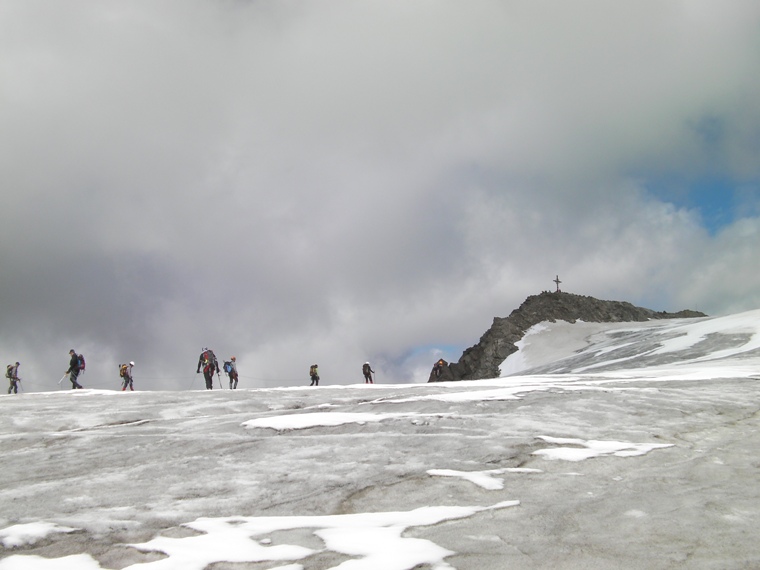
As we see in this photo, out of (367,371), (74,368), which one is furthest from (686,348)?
(74,368)

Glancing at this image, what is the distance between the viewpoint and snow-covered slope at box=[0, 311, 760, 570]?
607 cm

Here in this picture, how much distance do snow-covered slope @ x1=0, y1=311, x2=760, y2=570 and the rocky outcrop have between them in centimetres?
5209

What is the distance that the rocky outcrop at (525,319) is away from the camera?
68875mm

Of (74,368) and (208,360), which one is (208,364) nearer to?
(208,360)

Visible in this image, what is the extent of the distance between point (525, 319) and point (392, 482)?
2755 inches

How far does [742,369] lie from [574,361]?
21.8 m

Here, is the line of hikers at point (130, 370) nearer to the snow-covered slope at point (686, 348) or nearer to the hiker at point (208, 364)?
the hiker at point (208, 364)

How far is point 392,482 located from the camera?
28.1 ft

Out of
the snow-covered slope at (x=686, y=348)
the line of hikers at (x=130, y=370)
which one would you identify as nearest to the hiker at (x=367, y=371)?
the line of hikers at (x=130, y=370)

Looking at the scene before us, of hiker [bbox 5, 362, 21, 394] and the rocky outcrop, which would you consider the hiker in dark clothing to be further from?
the rocky outcrop

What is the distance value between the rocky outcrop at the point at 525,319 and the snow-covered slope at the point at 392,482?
52.1m

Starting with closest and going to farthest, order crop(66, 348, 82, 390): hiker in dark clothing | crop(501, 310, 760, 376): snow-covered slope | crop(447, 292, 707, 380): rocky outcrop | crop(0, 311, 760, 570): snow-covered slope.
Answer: crop(0, 311, 760, 570): snow-covered slope → crop(501, 310, 760, 376): snow-covered slope → crop(66, 348, 82, 390): hiker in dark clothing → crop(447, 292, 707, 380): rocky outcrop

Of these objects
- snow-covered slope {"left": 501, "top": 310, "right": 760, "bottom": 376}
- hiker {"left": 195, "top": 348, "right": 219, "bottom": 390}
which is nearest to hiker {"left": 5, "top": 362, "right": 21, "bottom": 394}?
A: hiker {"left": 195, "top": 348, "right": 219, "bottom": 390}

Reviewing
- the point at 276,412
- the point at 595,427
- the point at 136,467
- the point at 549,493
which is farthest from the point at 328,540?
the point at 276,412
